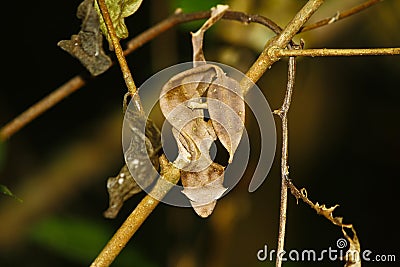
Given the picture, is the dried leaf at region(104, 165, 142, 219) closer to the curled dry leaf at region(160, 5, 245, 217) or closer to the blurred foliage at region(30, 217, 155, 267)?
the curled dry leaf at region(160, 5, 245, 217)

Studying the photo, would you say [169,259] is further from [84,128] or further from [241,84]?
[241,84]

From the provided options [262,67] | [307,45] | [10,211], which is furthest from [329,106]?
[262,67]

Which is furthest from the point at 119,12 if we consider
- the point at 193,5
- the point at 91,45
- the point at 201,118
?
the point at 193,5

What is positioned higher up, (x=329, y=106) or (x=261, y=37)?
(x=329, y=106)

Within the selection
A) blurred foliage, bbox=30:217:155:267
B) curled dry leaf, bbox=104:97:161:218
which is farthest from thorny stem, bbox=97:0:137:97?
blurred foliage, bbox=30:217:155:267

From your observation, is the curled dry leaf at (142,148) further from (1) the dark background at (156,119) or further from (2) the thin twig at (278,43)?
(1) the dark background at (156,119)

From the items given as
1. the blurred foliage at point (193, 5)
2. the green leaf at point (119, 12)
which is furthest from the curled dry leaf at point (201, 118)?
the blurred foliage at point (193, 5)

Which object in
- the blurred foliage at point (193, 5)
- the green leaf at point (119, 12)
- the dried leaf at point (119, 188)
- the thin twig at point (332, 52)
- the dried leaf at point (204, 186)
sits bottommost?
the dried leaf at point (119, 188)
